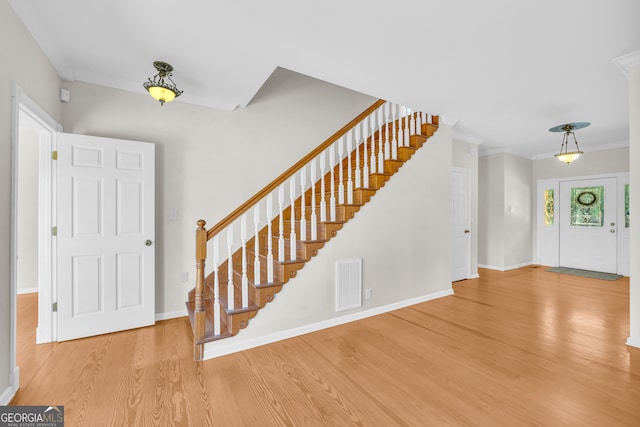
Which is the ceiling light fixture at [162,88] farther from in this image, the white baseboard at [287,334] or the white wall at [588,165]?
the white wall at [588,165]

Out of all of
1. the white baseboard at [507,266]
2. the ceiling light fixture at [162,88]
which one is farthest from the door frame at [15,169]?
the white baseboard at [507,266]

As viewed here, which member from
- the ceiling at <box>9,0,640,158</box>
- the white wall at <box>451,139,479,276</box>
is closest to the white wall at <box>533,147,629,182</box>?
the white wall at <box>451,139,479,276</box>

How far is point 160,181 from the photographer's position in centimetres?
324

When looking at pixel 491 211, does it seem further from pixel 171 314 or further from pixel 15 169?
pixel 15 169

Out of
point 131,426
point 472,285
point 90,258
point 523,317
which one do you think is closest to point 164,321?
point 90,258

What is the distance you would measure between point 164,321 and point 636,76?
536 cm

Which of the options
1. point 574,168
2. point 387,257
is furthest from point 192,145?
point 574,168

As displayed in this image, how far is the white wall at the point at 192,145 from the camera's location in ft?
9.95

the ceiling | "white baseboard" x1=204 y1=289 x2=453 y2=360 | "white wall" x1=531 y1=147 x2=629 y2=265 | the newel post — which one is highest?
the ceiling

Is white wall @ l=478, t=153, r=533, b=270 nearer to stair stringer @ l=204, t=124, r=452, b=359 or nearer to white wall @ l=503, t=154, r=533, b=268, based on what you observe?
white wall @ l=503, t=154, r=533, b=268

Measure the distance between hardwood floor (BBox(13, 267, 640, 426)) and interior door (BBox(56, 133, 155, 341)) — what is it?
26 cm

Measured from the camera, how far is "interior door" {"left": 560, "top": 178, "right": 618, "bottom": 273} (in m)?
5.65

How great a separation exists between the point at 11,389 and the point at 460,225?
5.90 m

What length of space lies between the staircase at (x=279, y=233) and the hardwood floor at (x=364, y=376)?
377 millimetres
